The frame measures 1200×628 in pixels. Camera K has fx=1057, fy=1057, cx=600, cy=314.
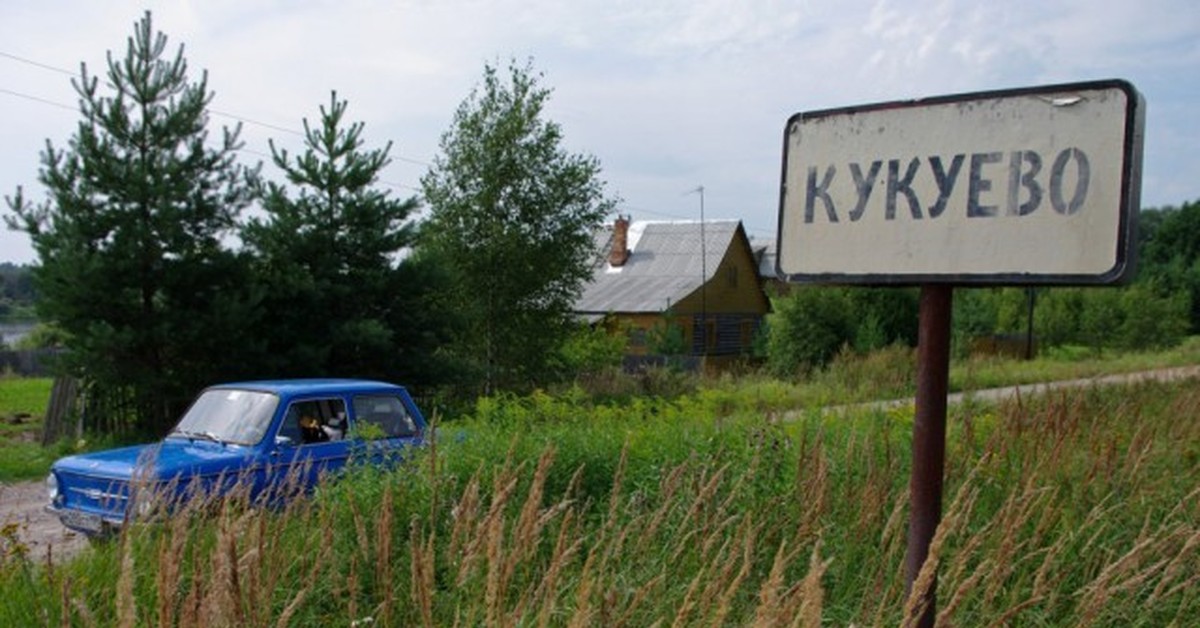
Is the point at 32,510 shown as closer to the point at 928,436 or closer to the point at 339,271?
the point at 339,271

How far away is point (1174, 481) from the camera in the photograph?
5426 mm

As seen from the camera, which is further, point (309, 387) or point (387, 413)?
point (387, 413)

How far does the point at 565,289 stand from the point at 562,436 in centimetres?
1304

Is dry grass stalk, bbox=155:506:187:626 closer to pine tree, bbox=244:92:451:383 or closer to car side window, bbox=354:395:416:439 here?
car side window, bbox=354:395:416:439

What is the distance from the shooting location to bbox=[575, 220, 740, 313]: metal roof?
4216 centimetres

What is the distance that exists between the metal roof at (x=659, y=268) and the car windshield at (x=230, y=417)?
32224mm

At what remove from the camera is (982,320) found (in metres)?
39.6

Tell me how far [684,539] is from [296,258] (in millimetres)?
13063

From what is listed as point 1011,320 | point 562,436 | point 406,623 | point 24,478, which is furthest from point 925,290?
point 1011,320

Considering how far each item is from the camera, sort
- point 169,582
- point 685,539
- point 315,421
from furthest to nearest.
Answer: point 315,421, point 685,539, point 169,582

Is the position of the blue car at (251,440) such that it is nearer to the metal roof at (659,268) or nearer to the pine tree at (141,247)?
the pine tree at (141,247)

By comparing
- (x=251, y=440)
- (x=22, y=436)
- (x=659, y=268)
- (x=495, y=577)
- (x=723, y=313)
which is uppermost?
(x=659, y=268)

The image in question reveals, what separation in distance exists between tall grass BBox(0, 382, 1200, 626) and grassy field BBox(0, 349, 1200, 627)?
2 cm

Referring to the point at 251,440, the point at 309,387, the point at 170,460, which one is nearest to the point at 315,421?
the point at 309,387
